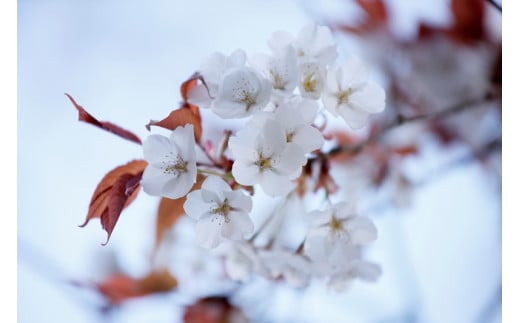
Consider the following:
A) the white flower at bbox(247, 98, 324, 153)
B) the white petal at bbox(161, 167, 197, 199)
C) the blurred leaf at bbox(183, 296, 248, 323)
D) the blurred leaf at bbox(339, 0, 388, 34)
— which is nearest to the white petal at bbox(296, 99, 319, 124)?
the white flower at bbox(247, 98, 324, 153)

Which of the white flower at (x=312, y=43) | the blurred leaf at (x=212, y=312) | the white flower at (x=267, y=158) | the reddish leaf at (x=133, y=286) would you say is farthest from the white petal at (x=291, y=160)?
the reddish leaf at (x=133, y=286)

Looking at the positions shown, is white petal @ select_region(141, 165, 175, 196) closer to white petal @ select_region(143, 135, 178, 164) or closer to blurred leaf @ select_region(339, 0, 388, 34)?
white petal @ select_region(143, 135, 178, 164)

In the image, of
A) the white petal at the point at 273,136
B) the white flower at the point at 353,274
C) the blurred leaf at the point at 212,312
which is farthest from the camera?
the blurred leaf at the point at 212,312

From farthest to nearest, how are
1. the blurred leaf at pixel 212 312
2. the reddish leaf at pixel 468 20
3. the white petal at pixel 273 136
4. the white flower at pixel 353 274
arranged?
1. the reddish leaf at pixel 468 20
2. the blurred leaf at pixel 212 312
3. the white flower at pixel 353 274
4. the white petal at pixel 273 136

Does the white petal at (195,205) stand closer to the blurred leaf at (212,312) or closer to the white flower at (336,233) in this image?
the white flower at (336,233)

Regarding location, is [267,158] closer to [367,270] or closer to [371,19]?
[367,270]

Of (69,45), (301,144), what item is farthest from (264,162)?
(69,45)
